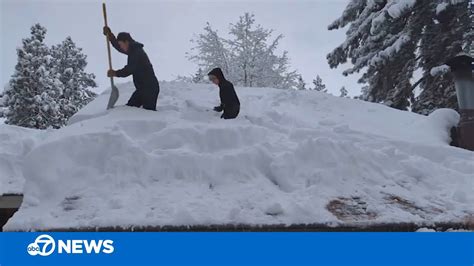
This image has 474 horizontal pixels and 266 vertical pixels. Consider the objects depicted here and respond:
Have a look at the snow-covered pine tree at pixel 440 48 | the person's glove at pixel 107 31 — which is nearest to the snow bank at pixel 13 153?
the person's glove at pixel 107 31

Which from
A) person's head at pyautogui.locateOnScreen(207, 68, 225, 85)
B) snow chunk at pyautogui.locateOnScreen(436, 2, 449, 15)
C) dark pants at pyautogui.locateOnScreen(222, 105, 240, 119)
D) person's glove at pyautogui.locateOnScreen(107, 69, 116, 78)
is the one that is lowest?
dark pants at pyautogui.locateOnScreen(222, 105, 240, 119)

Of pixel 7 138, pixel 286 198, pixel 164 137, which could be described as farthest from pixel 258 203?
pixel 7 138

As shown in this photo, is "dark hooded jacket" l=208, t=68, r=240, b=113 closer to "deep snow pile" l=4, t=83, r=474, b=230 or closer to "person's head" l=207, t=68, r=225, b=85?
"person's head" l=207, t=68, r=225, b=85

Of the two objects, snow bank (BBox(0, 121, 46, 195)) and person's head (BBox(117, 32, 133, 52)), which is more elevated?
person's head (BBox(117, 32, 133, 52))

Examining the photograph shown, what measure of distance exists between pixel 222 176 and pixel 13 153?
148 inches

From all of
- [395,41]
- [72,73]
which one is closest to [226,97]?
[395,41]

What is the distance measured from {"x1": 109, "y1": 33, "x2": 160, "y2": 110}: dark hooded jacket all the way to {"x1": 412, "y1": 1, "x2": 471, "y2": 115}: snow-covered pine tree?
8816mm

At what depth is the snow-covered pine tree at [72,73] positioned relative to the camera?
2575 cm

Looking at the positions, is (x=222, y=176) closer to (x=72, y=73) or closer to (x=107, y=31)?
(x=107, y=31)

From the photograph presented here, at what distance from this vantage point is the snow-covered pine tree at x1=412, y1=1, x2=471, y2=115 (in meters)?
11.7

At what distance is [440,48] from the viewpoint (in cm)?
1245
